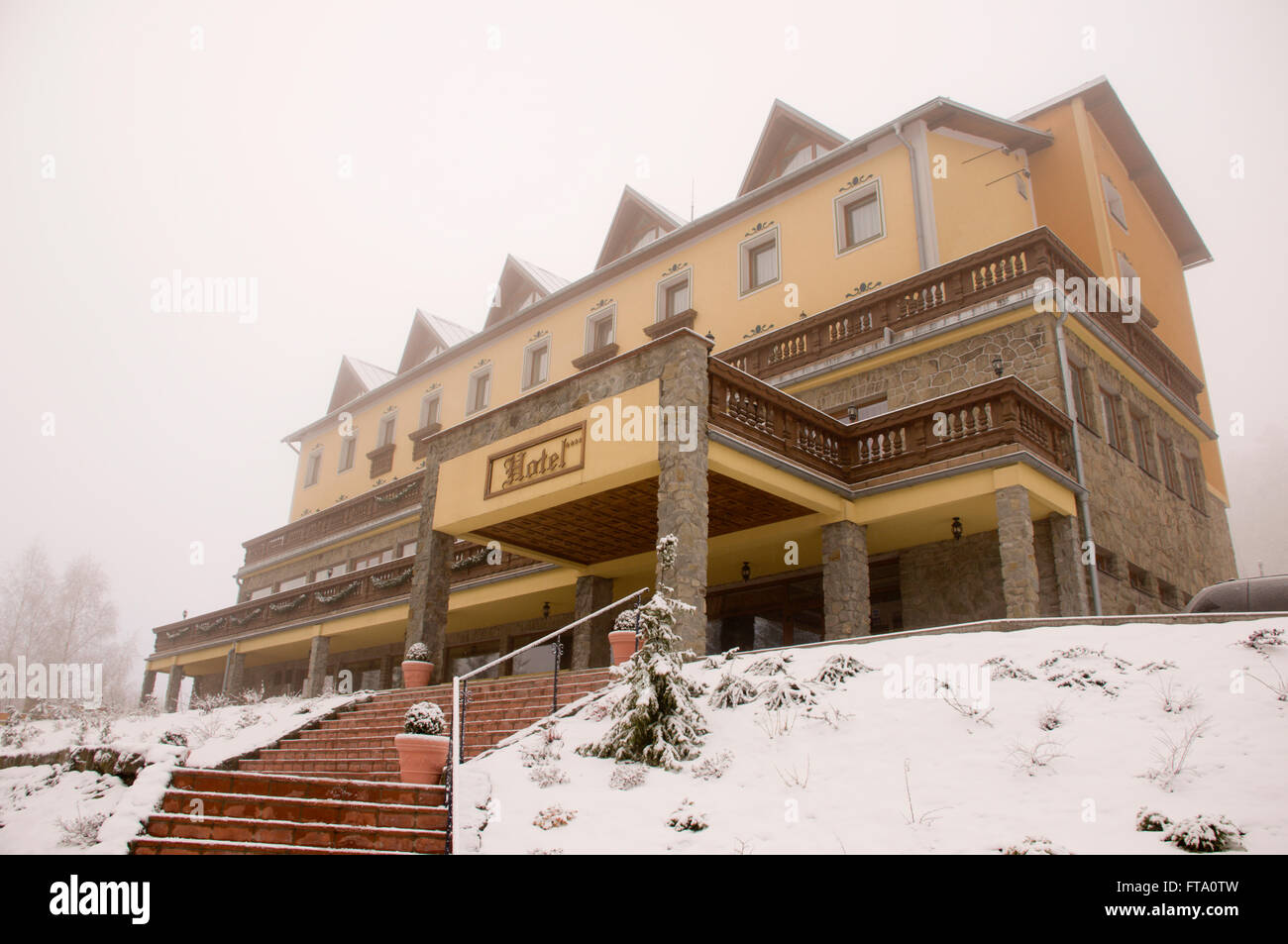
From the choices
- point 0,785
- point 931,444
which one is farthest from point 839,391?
point 0,785

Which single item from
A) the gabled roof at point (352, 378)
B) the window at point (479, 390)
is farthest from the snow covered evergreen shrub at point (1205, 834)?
the gabled roof at point (352, 378)

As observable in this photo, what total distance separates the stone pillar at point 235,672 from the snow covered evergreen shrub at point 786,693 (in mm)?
24356

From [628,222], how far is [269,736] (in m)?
16.6

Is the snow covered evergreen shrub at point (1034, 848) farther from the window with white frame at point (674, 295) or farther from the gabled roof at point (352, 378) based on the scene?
Result: the gabled roof at point (352, 378)

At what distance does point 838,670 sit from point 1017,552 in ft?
16.1

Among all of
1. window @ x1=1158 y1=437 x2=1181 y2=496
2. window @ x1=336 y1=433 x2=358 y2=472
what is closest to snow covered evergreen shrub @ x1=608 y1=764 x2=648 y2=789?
window @ x1=1158 y1=437 x2=1181 y2=496

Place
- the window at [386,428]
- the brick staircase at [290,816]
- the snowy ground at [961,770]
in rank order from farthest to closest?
the window at [386,428] → the brick staircase at [290,816] → the snowy ground at [961,770]

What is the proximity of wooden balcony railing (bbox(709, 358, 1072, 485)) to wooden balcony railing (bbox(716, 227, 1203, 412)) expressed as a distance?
256 centimetres

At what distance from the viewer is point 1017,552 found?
40.5 ft

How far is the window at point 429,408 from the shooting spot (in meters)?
28.0

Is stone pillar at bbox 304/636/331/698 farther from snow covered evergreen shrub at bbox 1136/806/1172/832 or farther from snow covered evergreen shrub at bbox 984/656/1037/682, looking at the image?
snow covered evergreen shrub at bbox 1136/806/1172/832

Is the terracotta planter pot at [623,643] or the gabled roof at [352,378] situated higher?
the gabled roof at [352,378]

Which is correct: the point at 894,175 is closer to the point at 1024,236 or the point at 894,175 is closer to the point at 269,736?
the point at 1024,236

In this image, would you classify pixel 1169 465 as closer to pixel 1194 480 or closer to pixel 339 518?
pixel 1194 480
